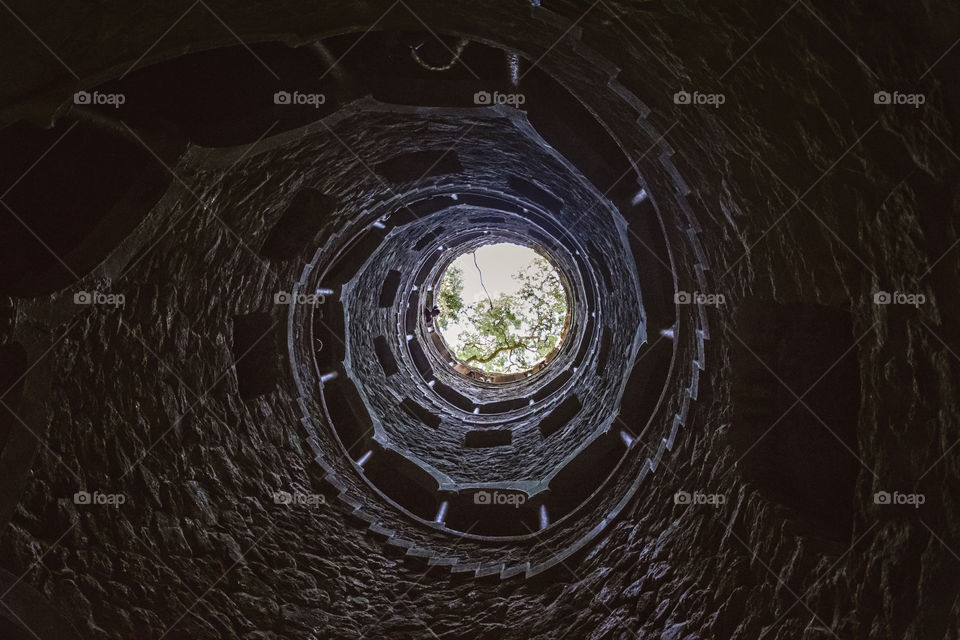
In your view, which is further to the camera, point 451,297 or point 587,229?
point 451,297

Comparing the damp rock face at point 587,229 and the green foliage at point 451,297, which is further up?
the green foliage at point 451,297

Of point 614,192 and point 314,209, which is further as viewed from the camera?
point 314,209

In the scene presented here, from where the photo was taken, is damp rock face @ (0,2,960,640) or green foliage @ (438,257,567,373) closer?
damp rock face @ (0,2,960,640)

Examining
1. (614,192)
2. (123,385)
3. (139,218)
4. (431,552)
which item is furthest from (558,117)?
(431,552)

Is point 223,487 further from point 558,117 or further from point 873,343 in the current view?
point 873,343

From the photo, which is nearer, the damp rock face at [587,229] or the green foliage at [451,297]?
the damp rock face at [587,229]

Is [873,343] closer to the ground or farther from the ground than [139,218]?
closer to the ground

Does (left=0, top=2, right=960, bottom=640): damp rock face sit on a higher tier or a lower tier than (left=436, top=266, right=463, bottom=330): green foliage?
lower

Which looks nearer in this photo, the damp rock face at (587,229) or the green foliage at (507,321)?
the damp rock face at (587,229)
